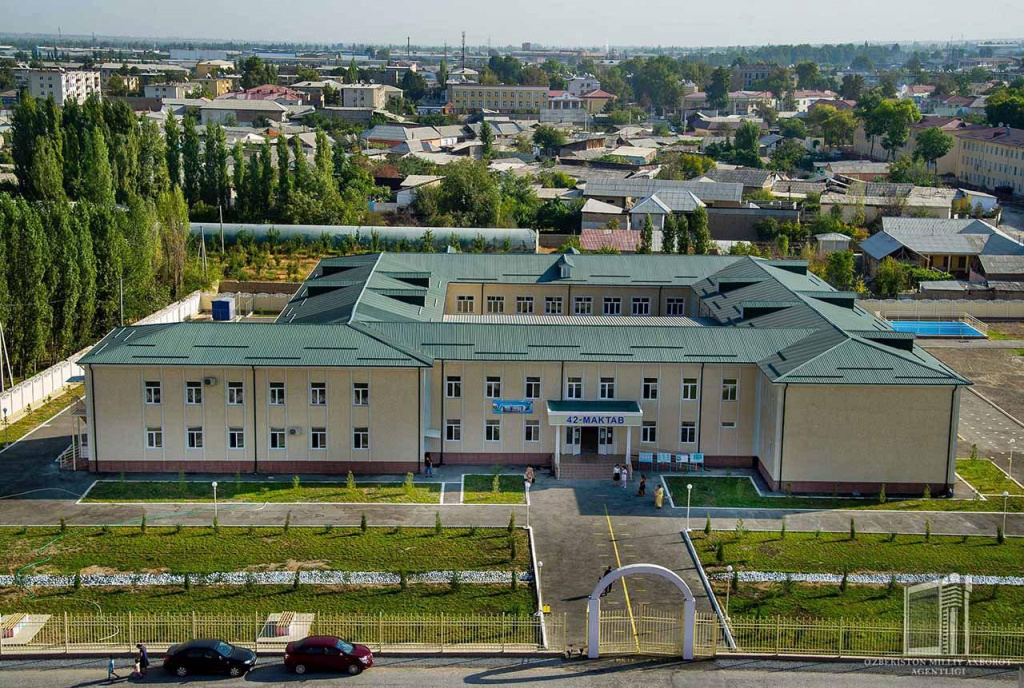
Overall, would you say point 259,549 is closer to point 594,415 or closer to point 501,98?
point 594,415

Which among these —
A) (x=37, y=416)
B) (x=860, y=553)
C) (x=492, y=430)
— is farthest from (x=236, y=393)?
(x=860, y=553)

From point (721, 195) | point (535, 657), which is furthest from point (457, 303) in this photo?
point (721, 195)

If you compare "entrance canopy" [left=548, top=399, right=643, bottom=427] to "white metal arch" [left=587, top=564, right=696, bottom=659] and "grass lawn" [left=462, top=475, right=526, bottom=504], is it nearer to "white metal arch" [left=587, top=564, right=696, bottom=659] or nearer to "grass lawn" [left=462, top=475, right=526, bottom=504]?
"grass lawn" [left=462, top=475, right=526, bottom=504]

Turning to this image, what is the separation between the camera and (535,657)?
81.7 feet

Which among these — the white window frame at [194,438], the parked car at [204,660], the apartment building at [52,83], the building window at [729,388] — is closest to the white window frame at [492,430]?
the building window at [729,388]

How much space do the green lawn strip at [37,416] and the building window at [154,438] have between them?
6.11 m

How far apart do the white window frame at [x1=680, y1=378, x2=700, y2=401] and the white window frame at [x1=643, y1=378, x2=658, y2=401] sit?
2.87ft

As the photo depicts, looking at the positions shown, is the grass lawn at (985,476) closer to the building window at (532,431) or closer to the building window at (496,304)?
the building window at (532,431)

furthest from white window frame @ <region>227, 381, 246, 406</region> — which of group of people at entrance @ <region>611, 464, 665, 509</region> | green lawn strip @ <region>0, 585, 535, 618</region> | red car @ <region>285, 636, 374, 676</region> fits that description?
red car @ <region>285, 636, 374, 676</region>

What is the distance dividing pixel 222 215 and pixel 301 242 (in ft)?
34.4

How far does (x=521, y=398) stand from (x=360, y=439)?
17.6ft

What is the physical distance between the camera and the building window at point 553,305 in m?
50.3

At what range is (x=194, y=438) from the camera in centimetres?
3584

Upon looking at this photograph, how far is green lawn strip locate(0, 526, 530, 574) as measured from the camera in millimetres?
29281
